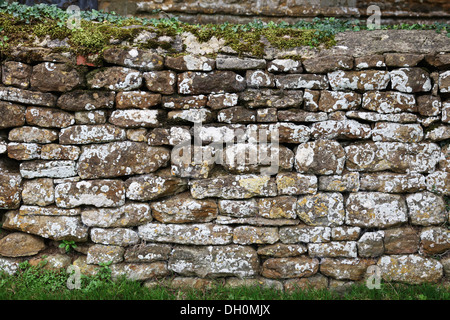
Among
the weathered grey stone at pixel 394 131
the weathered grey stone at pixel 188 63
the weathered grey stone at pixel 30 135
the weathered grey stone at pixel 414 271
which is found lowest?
the weathered grey stone at pixel 414 271

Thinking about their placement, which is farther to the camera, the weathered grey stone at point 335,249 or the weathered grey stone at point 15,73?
the weathered grey stone at point 335,249

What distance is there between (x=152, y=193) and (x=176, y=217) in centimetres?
32

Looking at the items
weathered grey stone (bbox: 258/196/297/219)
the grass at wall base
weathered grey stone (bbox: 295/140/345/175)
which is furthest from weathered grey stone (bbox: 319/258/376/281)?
weathered grey stone (bbox: 295/140/345/175)

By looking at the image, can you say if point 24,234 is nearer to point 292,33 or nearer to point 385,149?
point 292,33

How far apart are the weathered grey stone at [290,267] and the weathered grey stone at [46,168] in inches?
81.3

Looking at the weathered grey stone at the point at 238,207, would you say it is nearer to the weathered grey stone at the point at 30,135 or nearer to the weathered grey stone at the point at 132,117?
the weathered grey stone at the point at 132,117

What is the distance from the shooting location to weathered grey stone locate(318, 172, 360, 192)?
303 centimetres

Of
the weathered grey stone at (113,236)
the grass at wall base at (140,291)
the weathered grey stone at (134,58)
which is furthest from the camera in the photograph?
the weathered grey stone at (113,236)

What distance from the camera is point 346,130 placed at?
3.02 metres

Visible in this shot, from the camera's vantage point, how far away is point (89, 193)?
9.80ft

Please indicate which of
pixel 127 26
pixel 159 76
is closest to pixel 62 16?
pixel 127 26

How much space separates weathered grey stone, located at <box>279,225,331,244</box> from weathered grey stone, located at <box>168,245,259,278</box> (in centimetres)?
34

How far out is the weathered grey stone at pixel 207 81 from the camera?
2.95 metres

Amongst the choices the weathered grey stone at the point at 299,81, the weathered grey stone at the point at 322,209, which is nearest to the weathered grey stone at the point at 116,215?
the weathered grey stone at the point at 322,209
